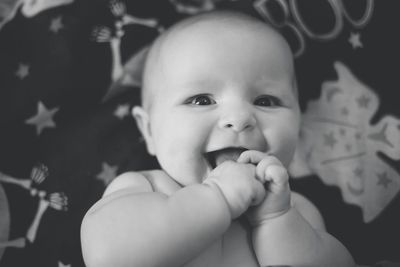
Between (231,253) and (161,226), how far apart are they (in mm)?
Answer: 194

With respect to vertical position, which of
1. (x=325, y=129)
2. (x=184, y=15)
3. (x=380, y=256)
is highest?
(x=184, y=15)

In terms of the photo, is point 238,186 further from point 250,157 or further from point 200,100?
point 200,100

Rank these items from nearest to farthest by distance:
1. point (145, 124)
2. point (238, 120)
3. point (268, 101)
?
point (238, 120) < point (268, 101) < point (145, 124)

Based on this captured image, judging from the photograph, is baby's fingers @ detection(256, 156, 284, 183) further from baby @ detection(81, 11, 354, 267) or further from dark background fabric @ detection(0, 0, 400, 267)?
dark background fabric @ detection(0, 0, 400, 267)

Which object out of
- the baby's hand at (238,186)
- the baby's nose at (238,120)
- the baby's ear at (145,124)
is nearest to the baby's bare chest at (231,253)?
the baby's hand at (238,186)

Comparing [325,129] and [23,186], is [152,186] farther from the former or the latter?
[325,129]

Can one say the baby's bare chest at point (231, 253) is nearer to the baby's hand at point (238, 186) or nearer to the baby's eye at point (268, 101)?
the baby's hand at point (238, 186)

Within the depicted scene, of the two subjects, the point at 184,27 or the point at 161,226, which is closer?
the point at 161,226

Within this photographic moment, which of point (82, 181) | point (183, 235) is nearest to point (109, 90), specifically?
point (82, 181)

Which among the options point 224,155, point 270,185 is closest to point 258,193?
point 270,185

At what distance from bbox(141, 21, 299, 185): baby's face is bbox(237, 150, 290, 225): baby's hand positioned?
0.05 m

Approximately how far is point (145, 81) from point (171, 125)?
9.4 inches

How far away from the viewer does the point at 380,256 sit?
113 centimetres

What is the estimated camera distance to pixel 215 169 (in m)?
0.91
